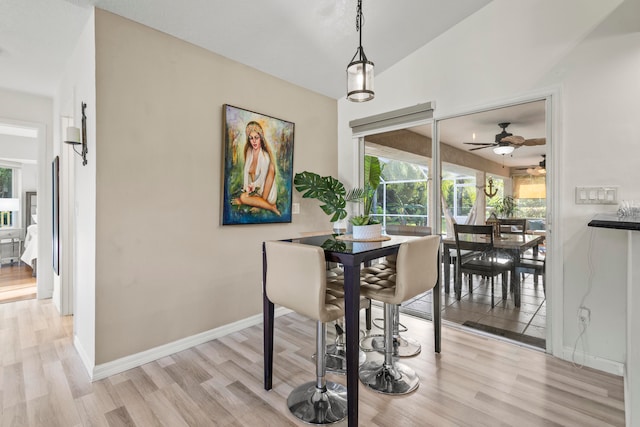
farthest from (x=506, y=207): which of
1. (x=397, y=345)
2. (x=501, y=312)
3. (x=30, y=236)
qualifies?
(x=30, y=236)

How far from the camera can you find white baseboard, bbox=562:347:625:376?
2035mm

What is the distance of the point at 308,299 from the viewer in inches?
60.6

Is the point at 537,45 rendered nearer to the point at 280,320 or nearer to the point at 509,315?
the point at 509,315

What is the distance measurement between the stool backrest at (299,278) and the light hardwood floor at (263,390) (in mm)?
625

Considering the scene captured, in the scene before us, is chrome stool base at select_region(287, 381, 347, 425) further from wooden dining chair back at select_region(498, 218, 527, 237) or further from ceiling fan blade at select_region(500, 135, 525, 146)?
ceiling fan blade at select_region(500, 135, 525, 146)

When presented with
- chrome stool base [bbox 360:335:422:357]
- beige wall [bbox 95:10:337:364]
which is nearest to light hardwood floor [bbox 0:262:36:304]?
beige wall [bbox 95:10:337:364]

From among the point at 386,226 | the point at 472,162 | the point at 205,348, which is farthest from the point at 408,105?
the point at 205,348

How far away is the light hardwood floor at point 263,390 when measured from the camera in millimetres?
1626

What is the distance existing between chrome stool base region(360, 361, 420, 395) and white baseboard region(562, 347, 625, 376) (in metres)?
1.20

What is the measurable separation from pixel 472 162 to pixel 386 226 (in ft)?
3.71

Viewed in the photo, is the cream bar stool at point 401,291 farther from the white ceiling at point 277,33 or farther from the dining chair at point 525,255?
the white ceiling at point 277,33

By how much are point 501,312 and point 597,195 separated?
3.88 feet

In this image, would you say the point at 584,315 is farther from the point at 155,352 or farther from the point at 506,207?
the point at 155,352

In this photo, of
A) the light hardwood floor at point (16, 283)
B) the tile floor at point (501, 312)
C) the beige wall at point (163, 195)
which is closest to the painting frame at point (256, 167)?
the beige wall at point (163, 195)
